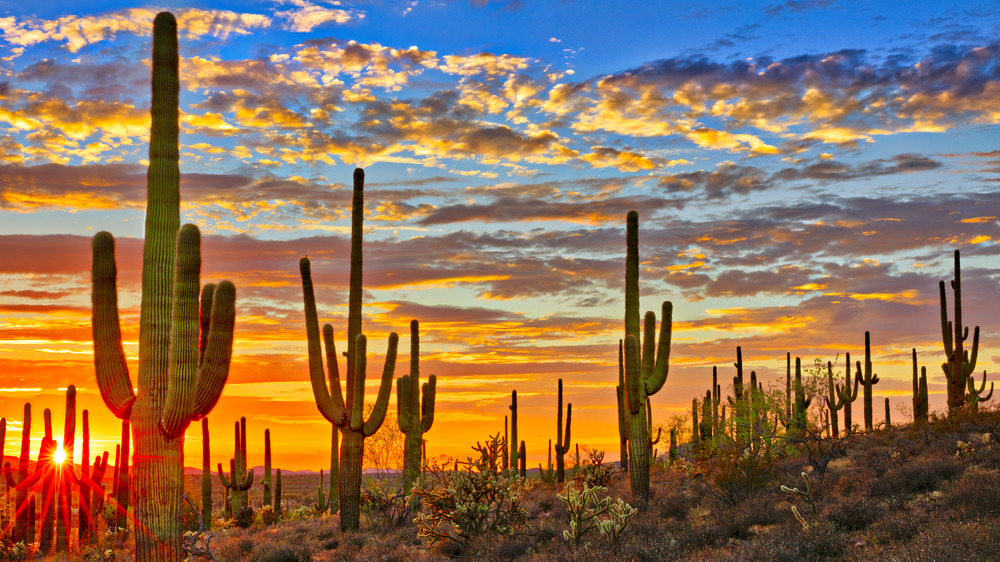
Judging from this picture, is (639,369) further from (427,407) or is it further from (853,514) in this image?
(427,407)

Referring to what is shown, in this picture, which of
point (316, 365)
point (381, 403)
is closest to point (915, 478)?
point (381, 403)

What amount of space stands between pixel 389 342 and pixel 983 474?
15344 mm

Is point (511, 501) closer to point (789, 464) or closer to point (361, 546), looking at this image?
point (361, 546)

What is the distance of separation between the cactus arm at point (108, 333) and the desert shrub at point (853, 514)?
1315 centimetres

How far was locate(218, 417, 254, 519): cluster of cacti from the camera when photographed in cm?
3303

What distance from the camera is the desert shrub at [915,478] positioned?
17.0 metres

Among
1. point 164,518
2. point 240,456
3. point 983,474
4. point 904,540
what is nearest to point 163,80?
point 164,518

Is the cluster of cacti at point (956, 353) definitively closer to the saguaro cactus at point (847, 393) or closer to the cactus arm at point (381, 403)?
the saguaro cactus at point (847, 393)

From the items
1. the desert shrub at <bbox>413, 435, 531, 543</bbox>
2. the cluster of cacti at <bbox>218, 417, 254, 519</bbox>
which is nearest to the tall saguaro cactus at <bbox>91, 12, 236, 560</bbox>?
the desert shrub at <bbox>413, 435, 531, 543</bbox>

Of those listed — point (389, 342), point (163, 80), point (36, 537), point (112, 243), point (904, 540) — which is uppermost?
point (163, 80)

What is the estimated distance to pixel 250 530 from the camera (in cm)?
2838

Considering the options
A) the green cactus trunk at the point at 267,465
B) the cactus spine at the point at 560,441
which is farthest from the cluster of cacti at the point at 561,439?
the green cactus trunk at the point at 267,465

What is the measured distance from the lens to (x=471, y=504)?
17.4m

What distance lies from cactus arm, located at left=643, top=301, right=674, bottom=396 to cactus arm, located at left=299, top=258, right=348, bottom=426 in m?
8.53
